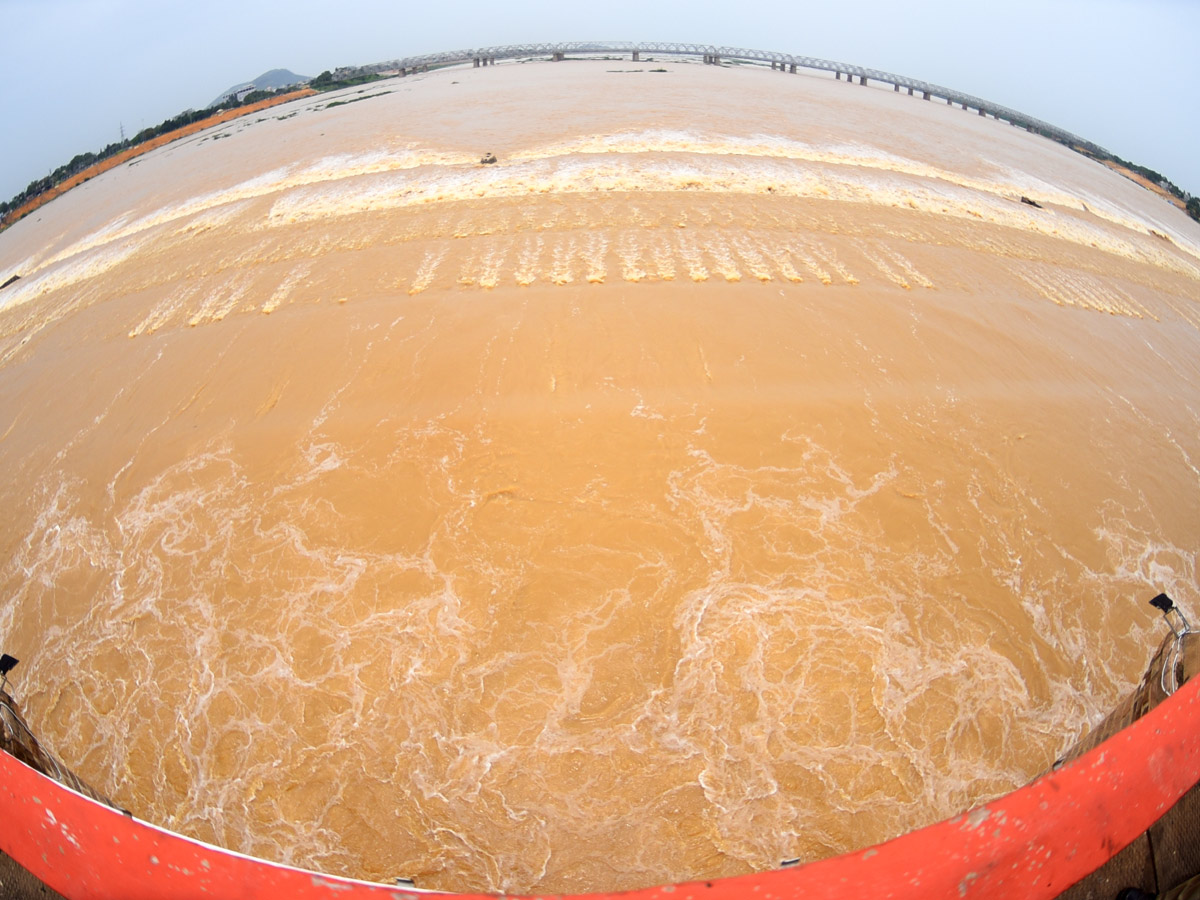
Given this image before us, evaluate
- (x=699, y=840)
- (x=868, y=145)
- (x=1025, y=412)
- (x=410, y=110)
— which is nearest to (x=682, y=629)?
(x=699, y=840)

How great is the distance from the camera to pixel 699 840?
→ 448cm

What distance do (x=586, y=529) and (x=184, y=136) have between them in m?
37.4

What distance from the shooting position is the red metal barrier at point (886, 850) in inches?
69.2

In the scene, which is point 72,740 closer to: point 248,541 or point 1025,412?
point 248,541

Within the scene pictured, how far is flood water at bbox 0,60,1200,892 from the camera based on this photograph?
4.80 meters

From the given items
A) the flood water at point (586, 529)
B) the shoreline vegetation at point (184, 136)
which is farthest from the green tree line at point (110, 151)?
the flood water at point (586, 529)

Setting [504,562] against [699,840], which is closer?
[699,840]

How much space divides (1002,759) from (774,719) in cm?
184

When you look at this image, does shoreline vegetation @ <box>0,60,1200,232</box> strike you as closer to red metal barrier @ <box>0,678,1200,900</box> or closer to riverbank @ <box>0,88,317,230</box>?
riverbank @ <box>0,88,317,230</box>

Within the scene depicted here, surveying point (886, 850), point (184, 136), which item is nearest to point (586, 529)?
point (886, 850)

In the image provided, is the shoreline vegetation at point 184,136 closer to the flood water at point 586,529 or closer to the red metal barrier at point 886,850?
the flood water at point 586,529

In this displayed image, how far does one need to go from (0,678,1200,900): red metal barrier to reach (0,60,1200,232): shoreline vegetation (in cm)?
3292

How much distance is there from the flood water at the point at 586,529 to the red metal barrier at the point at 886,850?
298cm

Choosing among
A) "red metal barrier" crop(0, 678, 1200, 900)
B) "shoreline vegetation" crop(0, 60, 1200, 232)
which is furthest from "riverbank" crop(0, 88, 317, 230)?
"red metal barrier" crop(0, 678, 1200, 900)
